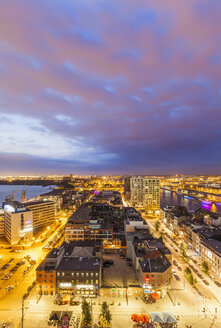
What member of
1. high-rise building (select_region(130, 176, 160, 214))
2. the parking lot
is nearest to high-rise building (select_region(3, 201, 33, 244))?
the parking lot

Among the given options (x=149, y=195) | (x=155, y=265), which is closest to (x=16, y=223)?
(x=155, y=265)

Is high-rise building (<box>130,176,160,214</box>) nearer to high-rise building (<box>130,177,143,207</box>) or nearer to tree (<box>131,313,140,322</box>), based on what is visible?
high-rise building (<box>130,177,143,207</box>)

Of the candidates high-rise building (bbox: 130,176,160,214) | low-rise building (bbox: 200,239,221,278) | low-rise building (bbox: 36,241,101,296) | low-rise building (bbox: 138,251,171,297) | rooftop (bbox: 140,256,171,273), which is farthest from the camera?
high-rise building (bbox: 130,176,160,214)

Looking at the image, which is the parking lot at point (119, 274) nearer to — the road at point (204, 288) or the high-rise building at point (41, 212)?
the road at point (204, 288)

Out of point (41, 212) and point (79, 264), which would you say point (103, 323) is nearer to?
point (79, 264)

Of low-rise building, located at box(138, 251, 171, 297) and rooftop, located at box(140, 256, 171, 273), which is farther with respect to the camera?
rooftop, located at box(140, 256, 171, 273)

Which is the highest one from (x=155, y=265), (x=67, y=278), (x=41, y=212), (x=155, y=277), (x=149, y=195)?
(x=149, y=195)

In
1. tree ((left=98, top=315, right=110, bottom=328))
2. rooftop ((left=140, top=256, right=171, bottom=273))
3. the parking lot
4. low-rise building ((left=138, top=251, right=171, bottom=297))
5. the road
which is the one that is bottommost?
the road

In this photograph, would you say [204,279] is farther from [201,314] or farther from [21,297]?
[21,297]
